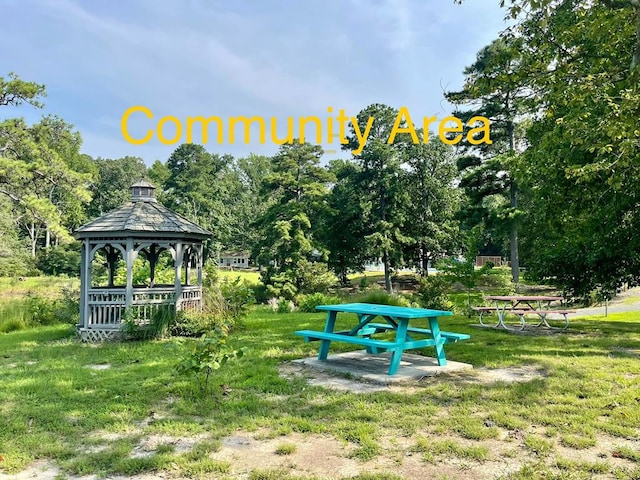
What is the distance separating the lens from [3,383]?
617 centimetres

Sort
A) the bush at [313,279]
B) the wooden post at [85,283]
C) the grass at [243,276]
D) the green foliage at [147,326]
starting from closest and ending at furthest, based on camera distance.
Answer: the green foliage at [147,326], the wooden post at [85,283], the bush at [313,279], the grass at [243,276]

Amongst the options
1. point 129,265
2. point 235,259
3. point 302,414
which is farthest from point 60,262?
point 302,414

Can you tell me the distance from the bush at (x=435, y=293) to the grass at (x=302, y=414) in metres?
7.34

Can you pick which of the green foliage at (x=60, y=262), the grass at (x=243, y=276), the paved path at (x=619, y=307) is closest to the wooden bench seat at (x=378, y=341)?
the paved path at (x=619, y=307)

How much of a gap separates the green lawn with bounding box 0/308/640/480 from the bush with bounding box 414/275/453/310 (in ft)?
24.1

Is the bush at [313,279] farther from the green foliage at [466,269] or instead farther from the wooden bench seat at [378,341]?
the wooden bench seat at [378,341]

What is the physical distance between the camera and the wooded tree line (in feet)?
22.4

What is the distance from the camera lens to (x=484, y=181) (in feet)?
81.8

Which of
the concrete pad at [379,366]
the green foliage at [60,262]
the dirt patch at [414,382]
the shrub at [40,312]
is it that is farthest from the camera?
the green foliage at [60,262]

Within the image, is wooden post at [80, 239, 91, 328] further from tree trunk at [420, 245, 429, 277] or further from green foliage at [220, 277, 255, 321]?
tree trunk at [420, 245, 429, 277]

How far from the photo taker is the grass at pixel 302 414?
145 inches

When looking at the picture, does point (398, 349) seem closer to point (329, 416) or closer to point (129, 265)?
point (329, 416)

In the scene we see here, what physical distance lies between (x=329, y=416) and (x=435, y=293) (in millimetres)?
10897

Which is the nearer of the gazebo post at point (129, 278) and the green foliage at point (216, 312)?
the green foliage at point (216, 312)
